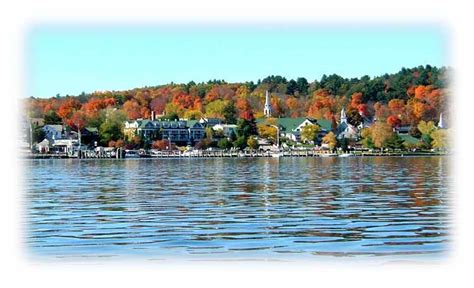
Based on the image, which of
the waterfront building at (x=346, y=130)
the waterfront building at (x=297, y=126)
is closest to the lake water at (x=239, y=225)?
the waterfront building at (x=346, y=130)

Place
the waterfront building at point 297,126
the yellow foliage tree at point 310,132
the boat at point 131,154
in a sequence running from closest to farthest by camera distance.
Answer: the boat at point 131,154
the yellow foliage tree at point 310,132
the waterfront building at point 297,126

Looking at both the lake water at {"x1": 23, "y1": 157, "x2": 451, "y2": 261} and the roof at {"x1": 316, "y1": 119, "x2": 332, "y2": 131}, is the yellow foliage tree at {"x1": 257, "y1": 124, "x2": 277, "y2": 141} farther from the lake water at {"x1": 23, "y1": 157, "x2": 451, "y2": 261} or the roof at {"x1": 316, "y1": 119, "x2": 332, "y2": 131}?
the lake water at {"x1": 23, "y1": 157, "x2": 451, "y2": 261}

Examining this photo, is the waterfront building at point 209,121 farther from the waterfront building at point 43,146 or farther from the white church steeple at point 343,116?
the waterfront building at point 43,146

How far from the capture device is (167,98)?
112 meters

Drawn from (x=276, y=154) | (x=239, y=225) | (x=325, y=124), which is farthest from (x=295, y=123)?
(x=239, y=225)

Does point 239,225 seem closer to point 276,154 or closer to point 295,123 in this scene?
point 276,154

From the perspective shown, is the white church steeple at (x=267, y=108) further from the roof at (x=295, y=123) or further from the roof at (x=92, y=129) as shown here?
the roof at (x=92, y=129)

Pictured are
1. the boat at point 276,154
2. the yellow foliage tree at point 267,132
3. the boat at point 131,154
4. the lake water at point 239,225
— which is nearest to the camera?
the lake water at point 239,225

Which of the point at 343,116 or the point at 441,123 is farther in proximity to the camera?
the point at 343,116

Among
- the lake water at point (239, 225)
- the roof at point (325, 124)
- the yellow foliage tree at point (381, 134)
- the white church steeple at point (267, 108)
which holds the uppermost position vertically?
the white church steeple at point (267, 108)

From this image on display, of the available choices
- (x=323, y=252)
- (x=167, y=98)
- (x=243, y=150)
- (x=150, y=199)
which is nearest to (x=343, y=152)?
(x=243, y=150)

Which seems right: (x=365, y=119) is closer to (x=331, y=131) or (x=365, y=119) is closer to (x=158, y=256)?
(x=331, y=131)

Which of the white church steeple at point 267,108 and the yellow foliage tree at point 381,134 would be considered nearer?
the yellow foliage tree at point 381,134

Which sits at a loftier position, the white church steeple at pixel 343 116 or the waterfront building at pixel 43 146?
the white church steeple at pixel 343 116
